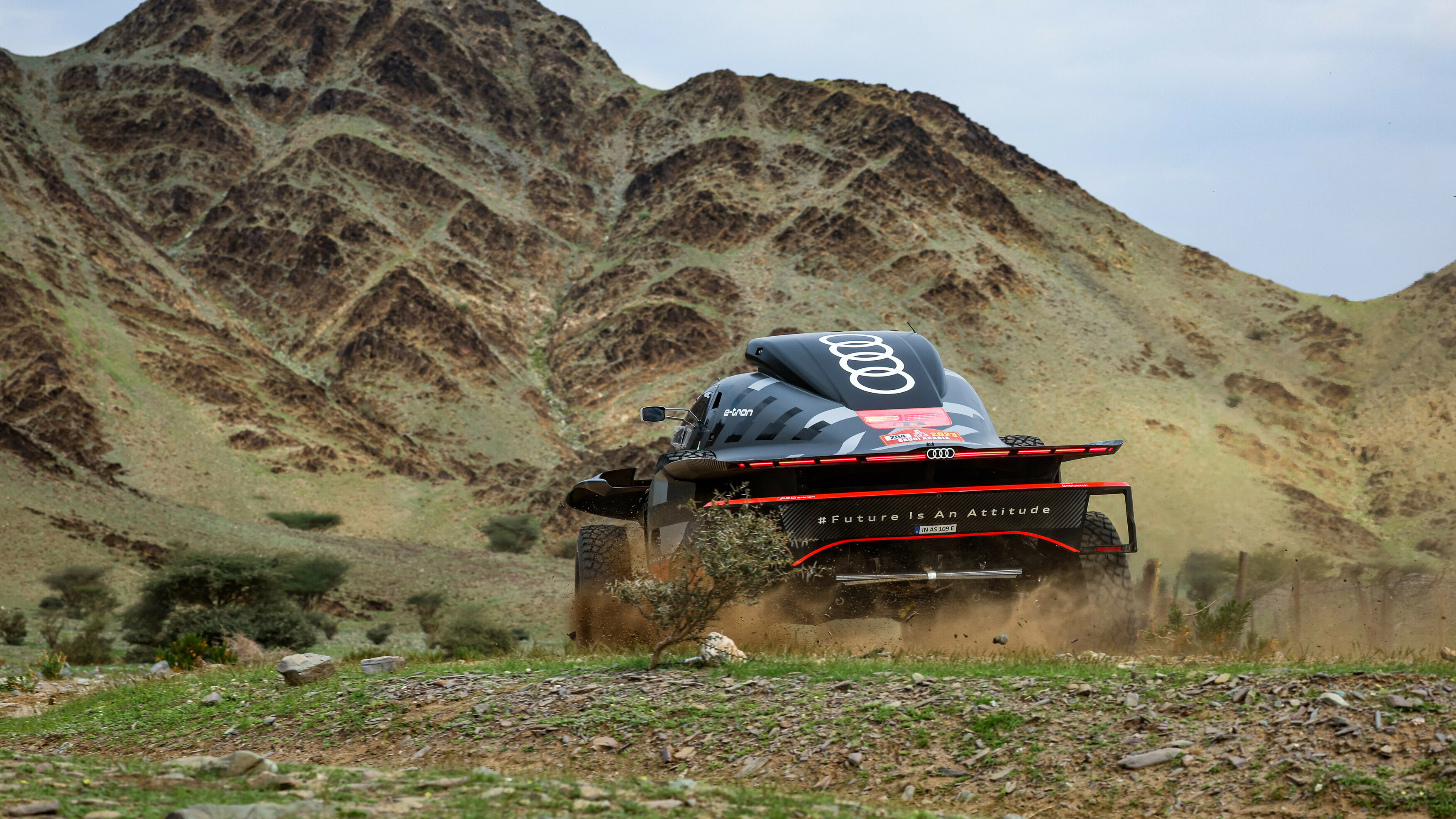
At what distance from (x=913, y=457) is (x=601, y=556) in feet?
17.7

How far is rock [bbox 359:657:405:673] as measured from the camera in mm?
9992

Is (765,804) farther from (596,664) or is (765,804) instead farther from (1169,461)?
(1169,461)

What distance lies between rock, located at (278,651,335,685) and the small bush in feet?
65.5

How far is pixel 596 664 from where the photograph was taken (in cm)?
914

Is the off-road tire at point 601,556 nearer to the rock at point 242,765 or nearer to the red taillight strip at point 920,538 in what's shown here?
the red taillight strip at point 920,538

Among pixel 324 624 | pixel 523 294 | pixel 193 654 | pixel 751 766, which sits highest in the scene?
pixel 523 294

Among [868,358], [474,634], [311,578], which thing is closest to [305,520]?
[311,578]

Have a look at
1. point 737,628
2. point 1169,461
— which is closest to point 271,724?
point 737,628

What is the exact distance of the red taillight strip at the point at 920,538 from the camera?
938cm

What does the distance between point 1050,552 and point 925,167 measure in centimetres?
8100

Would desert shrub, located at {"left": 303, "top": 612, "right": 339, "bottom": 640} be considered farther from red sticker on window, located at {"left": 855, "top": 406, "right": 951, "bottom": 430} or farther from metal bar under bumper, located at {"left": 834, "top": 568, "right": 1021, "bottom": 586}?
metal bar under bumper, located at {"left": 834, "top": 568, "right": 1021, "bottom": 586}

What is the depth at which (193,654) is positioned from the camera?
1448cm

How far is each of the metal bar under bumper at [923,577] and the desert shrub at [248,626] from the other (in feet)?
53.9

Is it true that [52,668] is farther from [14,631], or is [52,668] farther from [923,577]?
[14,631]
